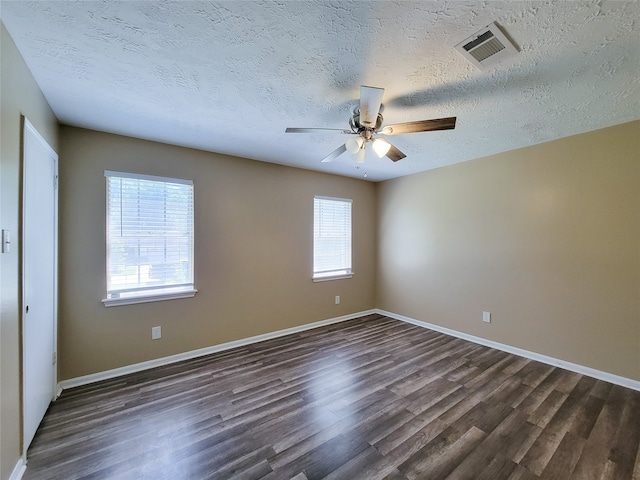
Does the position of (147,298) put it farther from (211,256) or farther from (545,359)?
(545,359)

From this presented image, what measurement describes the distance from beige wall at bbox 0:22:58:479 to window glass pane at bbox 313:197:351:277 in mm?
3163

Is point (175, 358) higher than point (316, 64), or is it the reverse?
point (316, 64)

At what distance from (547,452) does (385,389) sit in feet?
3.76

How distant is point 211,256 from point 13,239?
A: 1.82 meters

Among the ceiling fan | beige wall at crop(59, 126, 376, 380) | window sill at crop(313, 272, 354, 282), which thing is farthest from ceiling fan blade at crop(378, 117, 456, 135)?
window sill at crop(313, 272, 354, 282)

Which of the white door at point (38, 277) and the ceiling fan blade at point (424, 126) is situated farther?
the ceiling fan blade at point (424, 126)

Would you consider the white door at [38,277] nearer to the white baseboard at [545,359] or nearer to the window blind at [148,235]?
the window blind at [148,235]

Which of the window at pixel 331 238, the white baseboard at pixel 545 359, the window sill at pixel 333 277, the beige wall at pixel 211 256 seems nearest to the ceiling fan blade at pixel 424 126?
the beige wall at pixel 211 256

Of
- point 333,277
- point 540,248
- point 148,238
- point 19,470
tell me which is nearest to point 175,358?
point 148,238

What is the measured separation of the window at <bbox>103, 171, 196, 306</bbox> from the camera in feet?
9.02

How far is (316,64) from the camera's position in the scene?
168cm

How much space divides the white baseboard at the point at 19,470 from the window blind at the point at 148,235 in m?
1.39

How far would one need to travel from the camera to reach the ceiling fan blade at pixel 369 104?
1.67 meters

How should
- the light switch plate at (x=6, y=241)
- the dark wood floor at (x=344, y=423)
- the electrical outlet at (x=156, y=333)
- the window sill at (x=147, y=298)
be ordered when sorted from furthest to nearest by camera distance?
1. the electrical outlet at (x=156, y=333)
2. the window sill at (x=147, y=298)
3. the dark wood floor at (x=344, y=423)
4. the light switch plate at (x=6, y=241)
